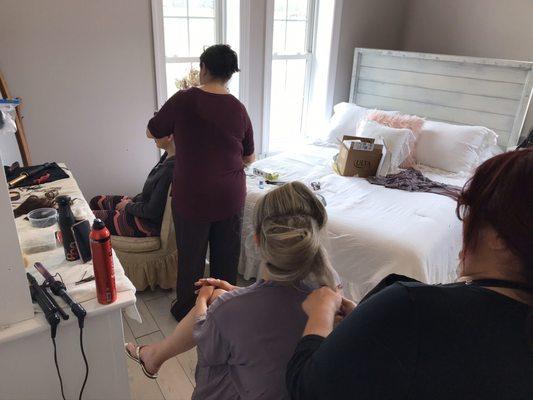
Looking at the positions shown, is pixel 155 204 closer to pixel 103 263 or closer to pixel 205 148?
pixel 205 148

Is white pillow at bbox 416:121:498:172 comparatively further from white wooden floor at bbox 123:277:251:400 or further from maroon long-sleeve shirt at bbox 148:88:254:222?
white wooden floor at bbox 123:277:251:400

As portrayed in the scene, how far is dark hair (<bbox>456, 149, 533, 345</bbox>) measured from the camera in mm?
623

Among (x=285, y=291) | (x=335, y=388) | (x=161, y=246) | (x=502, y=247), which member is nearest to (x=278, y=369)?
(x=285, y=291)

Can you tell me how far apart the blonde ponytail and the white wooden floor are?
1.13 metres

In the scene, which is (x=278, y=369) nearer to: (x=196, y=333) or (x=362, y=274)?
(x=196, y=333)

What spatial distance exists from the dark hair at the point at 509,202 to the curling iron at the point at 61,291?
1026mm

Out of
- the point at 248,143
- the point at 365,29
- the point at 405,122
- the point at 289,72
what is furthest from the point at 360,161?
the point at 365,29

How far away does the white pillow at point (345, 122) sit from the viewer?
3.57 meters

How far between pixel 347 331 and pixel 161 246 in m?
1.93

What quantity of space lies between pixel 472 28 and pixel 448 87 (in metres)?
0.65

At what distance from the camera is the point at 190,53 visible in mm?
3123

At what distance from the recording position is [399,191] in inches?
103

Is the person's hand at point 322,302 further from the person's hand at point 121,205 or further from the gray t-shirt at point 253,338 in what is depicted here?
the person's hand at point 121,205

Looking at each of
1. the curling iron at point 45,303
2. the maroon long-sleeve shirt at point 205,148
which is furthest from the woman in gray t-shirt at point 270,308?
the maroon long-sleeve shirt at point 205,148
